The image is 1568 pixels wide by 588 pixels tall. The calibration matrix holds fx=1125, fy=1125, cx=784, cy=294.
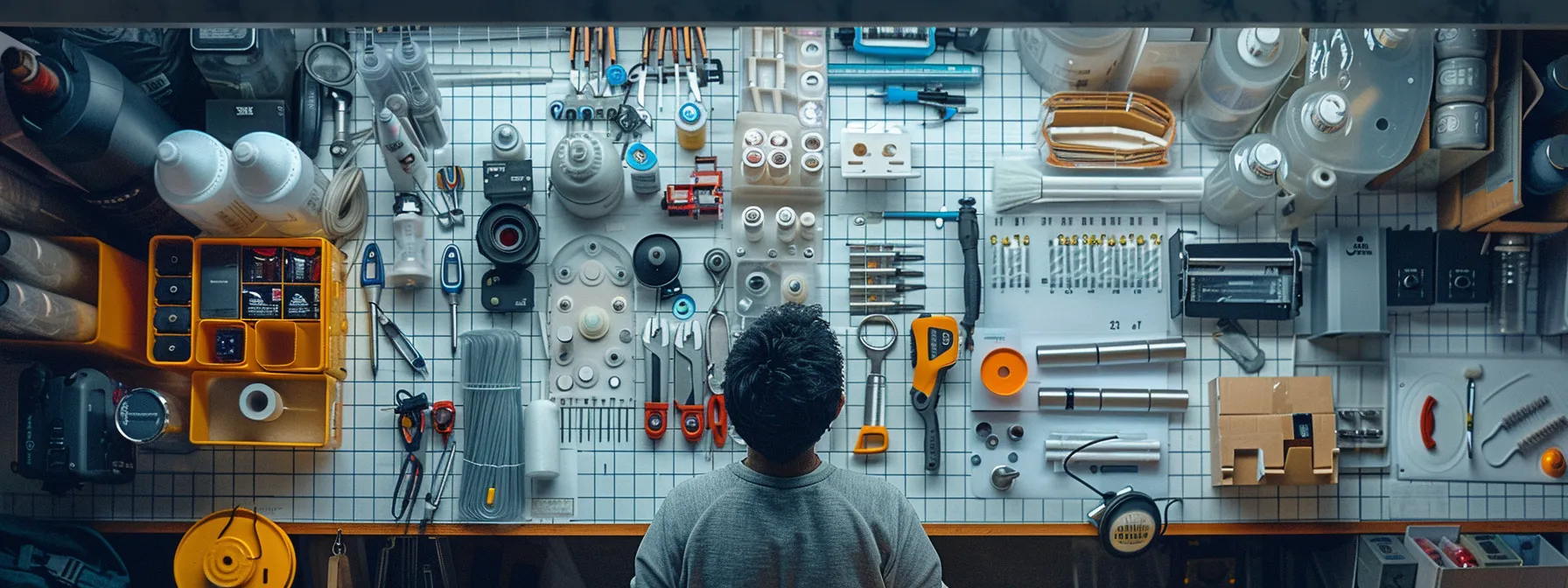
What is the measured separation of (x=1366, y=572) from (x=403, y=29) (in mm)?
2594

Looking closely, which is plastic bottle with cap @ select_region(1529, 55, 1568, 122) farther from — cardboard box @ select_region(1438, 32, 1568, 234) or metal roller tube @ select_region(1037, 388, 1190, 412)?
Answer: metal roller tube @ select_region(1037, 388, 1190, 412)

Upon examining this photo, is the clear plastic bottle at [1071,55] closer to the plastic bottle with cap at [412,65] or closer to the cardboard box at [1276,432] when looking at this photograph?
the cardboard box at [1276,432]

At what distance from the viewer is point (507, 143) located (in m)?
2.66

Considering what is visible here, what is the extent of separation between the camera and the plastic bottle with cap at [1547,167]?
2.35 m

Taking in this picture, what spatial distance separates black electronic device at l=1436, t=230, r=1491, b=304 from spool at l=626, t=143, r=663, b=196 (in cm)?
187

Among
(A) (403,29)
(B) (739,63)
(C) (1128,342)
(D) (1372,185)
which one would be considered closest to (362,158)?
(A) (403,29)

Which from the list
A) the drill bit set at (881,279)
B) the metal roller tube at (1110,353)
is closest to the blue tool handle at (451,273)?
the drill bit set at (881,279)

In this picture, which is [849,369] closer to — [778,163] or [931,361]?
[931,361]

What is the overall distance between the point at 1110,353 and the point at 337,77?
1950 mm

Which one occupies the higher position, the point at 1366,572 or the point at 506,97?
the point at 506,97

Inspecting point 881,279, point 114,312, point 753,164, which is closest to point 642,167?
point 753,164

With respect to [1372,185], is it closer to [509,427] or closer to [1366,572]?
[1366,572]

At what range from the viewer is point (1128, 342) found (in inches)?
106

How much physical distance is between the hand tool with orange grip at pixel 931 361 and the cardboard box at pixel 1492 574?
1.13 metres
